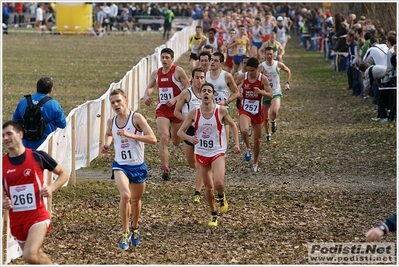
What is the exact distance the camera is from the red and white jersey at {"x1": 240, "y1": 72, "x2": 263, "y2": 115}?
52.6ft

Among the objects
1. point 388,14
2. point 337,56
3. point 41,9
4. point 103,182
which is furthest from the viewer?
point 41,9

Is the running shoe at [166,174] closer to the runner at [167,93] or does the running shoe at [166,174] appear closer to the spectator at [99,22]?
the runner at [167,93]

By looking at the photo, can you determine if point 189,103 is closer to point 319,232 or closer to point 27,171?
point 319,232

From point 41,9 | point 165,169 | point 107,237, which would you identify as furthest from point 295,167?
point 41,9

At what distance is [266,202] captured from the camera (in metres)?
13.5

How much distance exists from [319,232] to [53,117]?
11.5 ft

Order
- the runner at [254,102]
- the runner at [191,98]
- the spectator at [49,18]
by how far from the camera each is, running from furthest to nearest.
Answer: the spectator at [49,18] < the runner at [254,102] < the runner at [191,98]

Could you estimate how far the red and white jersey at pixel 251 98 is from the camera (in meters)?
16.0

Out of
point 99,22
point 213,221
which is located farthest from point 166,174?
point 99,22

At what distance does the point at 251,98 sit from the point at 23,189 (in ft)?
25.1

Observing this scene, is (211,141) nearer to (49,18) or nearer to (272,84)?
(272,84)

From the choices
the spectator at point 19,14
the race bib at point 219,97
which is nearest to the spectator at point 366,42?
the race bib at point 219,97

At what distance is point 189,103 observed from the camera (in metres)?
14.1

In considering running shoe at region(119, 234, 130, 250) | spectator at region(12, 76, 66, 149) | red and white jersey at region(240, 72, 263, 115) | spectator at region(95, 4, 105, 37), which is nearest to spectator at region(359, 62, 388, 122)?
red and white jersey at region(240, 72, 263, 115)
